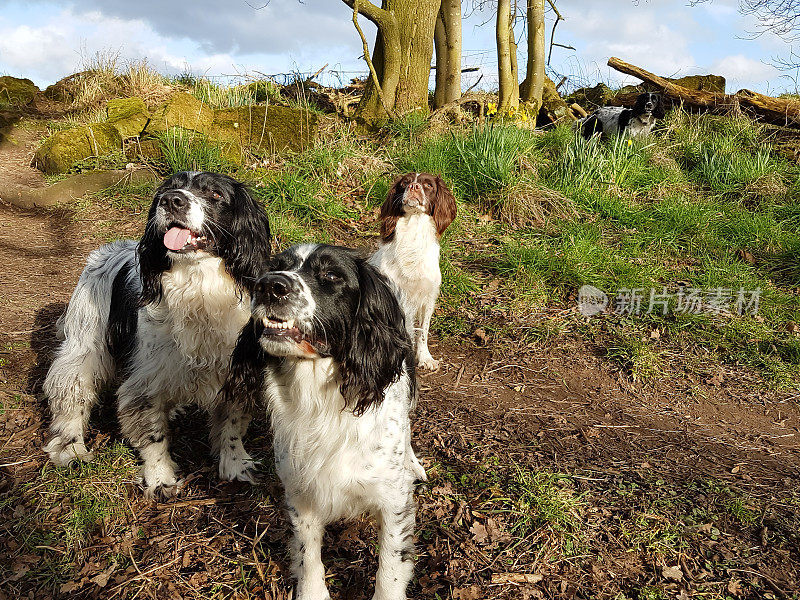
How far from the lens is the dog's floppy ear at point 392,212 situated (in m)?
5.45

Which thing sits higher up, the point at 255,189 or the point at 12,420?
the point at 255,189

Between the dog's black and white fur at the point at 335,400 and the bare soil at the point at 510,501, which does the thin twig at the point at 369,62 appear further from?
the dog's black and white fur at the point at 335,400

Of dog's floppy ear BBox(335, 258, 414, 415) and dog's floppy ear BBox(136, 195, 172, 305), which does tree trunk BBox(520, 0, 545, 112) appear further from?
dog's floppy ear BBox(335, 258, 414, 415)

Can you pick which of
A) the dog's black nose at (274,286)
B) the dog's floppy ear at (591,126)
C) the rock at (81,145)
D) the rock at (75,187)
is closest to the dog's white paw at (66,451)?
→ the dog's black nose at (274,286)

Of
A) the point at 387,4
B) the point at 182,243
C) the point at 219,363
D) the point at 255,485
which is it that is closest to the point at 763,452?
the point at 255,485

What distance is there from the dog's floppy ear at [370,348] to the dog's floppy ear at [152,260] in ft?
3.97

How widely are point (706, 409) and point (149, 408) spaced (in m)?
4.10

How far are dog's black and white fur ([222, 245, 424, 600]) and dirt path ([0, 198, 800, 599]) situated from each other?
40 centimetres

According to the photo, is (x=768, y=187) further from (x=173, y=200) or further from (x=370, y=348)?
(x=173, y=200)

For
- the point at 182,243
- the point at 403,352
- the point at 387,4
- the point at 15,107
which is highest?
the point at 387,4

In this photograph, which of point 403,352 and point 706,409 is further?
point 706,409

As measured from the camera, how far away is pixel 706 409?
4820mm

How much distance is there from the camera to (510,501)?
10.9ft

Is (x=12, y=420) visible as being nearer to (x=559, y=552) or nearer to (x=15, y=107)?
(x=559, y=552)
